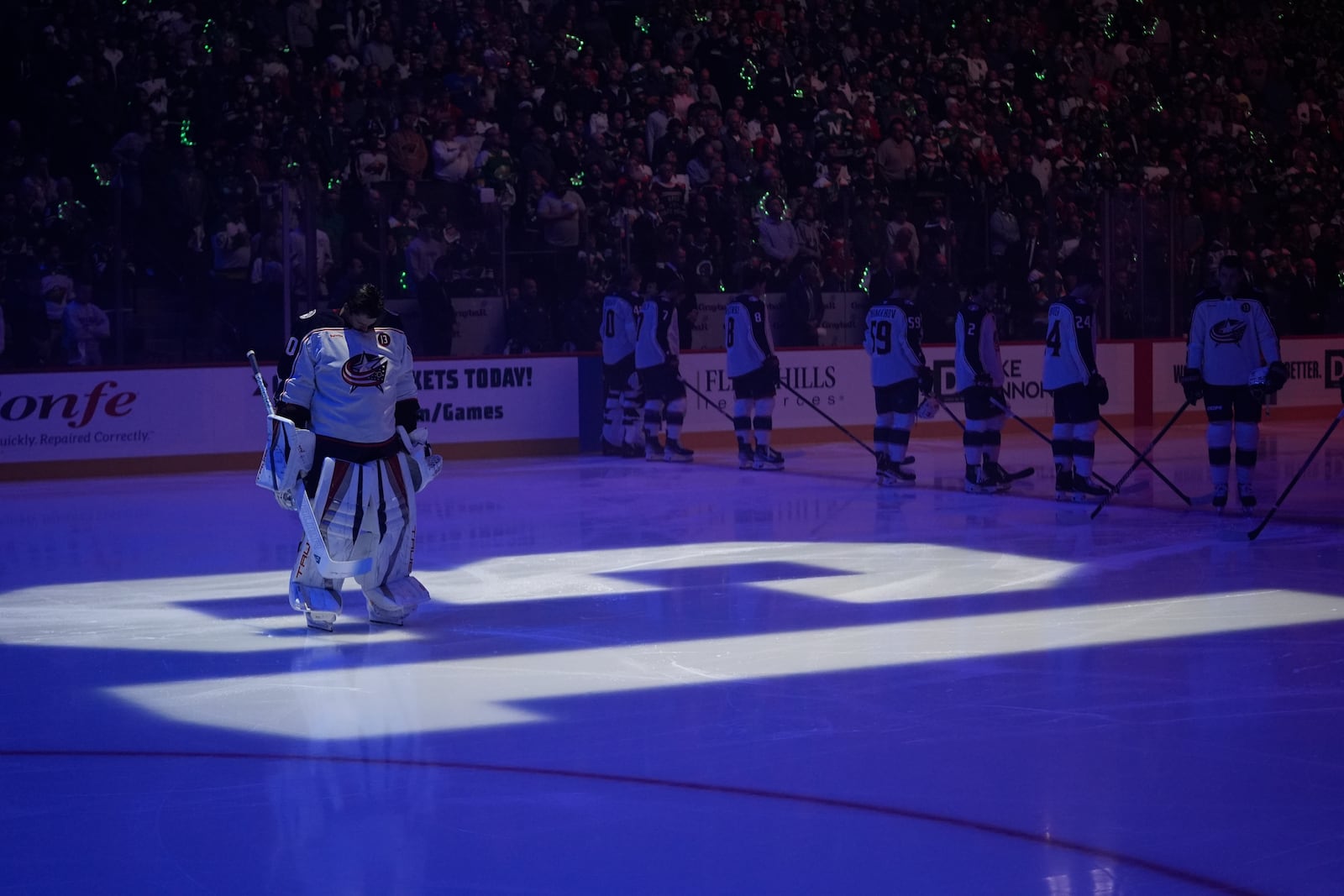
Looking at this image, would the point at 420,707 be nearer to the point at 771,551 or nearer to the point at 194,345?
the point at 771,551

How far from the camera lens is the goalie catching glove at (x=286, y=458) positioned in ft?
23.4

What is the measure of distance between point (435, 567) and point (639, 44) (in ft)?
35.4

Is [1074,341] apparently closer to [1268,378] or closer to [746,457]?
[1268,378]

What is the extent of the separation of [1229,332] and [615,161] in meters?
8.11

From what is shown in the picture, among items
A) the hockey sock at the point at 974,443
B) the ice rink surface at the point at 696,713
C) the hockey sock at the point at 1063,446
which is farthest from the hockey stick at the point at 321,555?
the hockey sock at the point at 974,443

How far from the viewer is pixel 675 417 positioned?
15812 mm

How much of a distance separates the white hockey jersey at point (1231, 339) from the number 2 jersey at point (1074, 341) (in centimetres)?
89

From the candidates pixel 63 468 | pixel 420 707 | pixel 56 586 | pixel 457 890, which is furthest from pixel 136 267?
pixel 457 890

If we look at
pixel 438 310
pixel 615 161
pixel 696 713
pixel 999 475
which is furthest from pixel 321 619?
pixel 615 161

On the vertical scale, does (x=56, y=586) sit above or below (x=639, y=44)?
below

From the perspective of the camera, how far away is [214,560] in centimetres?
Answer: 970

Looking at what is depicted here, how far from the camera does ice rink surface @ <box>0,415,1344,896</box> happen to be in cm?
415

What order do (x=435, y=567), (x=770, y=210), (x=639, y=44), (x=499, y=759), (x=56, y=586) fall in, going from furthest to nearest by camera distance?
(x=639, y=44)
(x=770, y=210)
(x=435, y=567)
(x=56, y=586)
(x=499, y=759)

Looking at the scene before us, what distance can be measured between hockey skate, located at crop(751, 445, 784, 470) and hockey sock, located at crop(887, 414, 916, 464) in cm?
152
